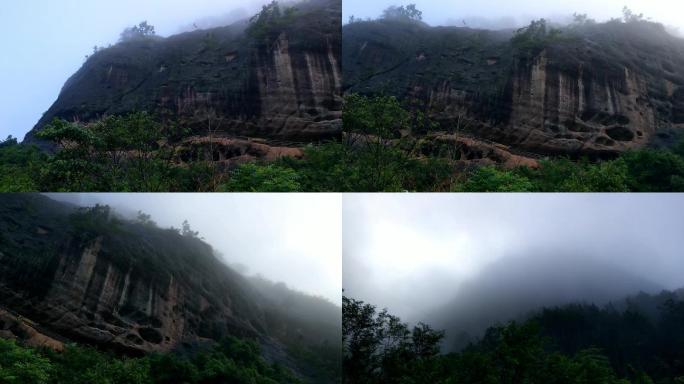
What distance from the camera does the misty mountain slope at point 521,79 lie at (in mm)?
8352

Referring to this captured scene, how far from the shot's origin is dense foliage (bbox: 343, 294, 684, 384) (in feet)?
14.1

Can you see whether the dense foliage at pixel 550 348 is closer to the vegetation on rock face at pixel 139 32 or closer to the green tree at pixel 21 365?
the green tree at pixel 21 365

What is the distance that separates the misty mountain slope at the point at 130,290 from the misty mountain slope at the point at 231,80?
154 inches

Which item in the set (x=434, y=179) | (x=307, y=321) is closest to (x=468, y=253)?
(x=307, y=321)

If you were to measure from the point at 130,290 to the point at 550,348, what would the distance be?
3371mm

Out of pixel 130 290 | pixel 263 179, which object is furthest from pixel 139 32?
pixel 130 290

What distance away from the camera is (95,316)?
177 inches

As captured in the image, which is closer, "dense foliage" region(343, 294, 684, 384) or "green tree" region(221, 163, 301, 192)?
"dense foliage" region(343, 294, 684, 384)

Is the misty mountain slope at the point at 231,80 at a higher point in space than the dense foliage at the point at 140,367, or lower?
higher

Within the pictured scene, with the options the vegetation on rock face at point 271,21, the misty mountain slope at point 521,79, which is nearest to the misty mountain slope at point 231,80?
the vegetation on rock face at point 271,21

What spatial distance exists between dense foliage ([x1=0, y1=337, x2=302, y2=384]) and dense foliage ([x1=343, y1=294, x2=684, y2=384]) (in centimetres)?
78

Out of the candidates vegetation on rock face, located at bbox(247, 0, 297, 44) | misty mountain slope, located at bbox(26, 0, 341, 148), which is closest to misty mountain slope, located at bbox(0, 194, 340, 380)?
misty mountain slope, located at bbox(26, 0, 341, 148)

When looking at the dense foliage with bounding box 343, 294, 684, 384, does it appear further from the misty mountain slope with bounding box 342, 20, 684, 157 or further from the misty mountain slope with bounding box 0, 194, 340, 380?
the misty mountain slope with bounding box 342, 20, 684, 157

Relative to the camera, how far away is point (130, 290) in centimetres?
458
